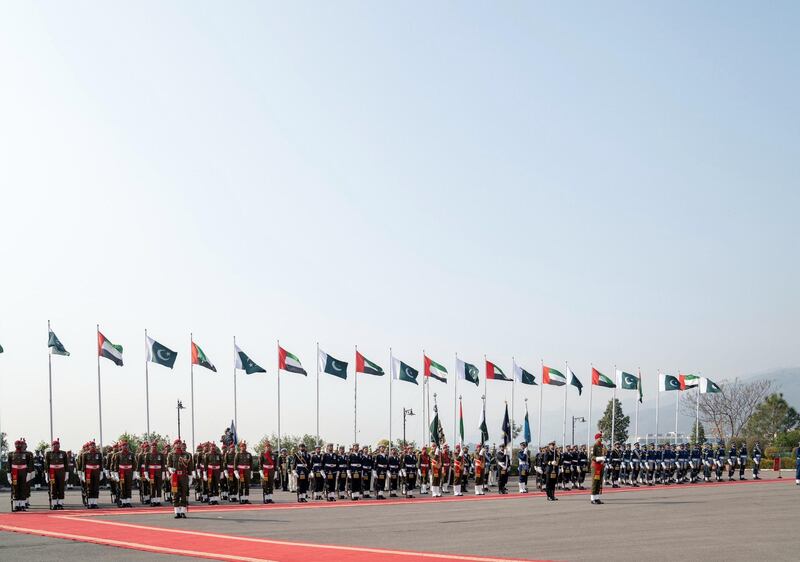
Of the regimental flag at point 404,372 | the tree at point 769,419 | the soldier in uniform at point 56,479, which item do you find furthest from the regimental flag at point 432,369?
the tree at point 769,419

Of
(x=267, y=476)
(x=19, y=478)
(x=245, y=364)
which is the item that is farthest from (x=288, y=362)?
(x=19, y=478)

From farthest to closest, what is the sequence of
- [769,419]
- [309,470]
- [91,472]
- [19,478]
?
[769,419] < [309,470] < [91,472] < [19,478]

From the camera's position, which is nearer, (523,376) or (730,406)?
(523,376)

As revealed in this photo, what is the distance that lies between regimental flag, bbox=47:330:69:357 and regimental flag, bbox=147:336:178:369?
3.79 metres

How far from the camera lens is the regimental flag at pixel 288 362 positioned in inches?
1646

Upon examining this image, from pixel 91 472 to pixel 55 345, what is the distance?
11.3 metres

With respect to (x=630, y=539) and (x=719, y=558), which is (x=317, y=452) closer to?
(x=630, y=539)

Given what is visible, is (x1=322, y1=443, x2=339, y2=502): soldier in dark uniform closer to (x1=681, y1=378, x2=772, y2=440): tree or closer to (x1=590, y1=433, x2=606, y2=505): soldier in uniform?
(x1=590, y1=433, x2=606, y2=505): soldier in uniform

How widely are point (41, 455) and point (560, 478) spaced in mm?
24133

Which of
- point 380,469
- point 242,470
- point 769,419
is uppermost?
point 242,470

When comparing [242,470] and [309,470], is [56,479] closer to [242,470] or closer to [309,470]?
[242,470]

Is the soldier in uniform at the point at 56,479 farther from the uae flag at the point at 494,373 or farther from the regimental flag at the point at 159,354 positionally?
the uae flag at the point at 494,373

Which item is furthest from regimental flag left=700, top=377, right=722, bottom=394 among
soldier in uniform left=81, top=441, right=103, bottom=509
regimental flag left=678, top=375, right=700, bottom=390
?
soldier in uniform left=81, top=441, right=103, bottom=509

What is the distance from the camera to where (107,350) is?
124ft
